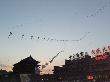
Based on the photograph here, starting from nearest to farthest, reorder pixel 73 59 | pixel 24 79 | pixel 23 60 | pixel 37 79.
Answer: pixel 24 79 → pixel 37 79 → pixel 23 60 → pixel 73 59

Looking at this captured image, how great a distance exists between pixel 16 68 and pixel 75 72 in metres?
21.6

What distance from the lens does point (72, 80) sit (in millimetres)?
76312

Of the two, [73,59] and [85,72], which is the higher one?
[73,59]

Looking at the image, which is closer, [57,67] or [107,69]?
[107,69]

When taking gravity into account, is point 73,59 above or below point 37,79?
above

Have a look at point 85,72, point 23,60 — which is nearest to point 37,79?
point 23,60

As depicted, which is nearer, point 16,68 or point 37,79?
point 37,79

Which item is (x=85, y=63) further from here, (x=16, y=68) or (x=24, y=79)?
(x=24, y=79)

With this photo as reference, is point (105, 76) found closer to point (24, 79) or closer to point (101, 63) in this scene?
point (101, 63)

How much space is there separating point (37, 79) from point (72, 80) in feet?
71.4

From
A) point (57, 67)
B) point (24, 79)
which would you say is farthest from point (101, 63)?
point (24, 79)

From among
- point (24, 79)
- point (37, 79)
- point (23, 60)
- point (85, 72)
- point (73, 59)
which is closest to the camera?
point (24, 79)

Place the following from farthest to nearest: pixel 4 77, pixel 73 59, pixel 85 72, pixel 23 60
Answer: pixel 73 59 → pixel 85 72 → pixel 23 60 → pixel 4 77

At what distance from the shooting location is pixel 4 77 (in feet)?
167
